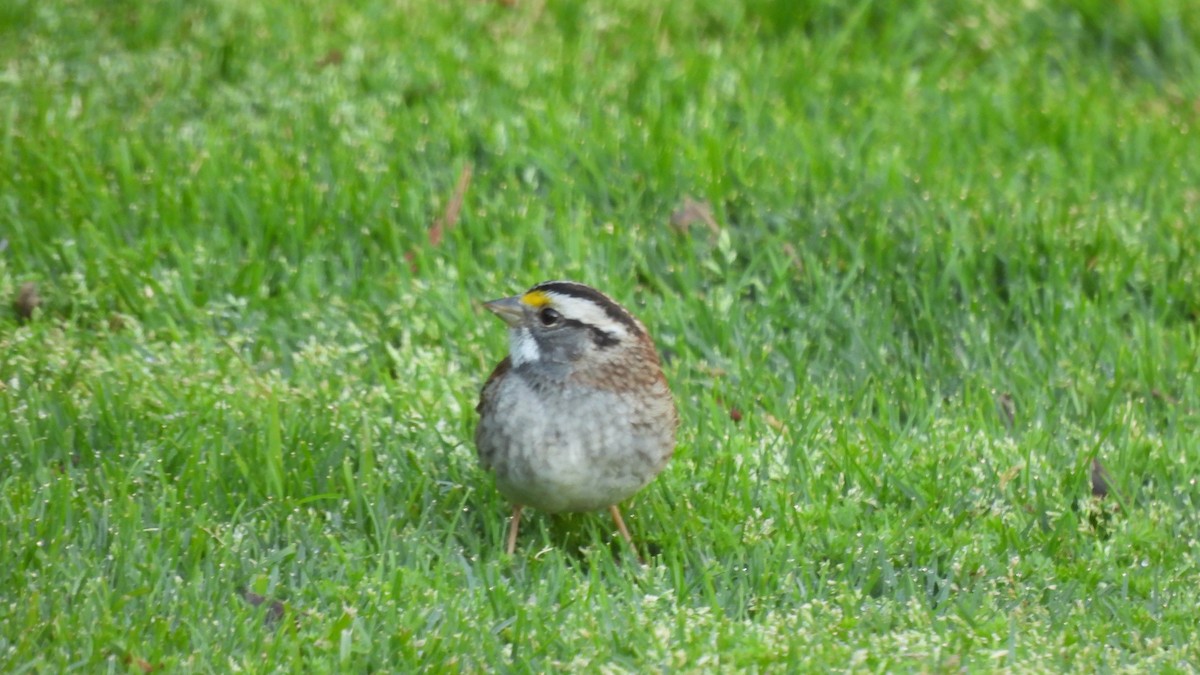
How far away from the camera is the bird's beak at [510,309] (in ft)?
19.0

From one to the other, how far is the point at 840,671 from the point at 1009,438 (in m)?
1.85

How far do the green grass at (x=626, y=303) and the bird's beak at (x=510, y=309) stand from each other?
63 cm

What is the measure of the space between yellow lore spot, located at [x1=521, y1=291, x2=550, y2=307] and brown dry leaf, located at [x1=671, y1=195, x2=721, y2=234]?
6.91 feet

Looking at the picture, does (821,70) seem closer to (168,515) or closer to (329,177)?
(329,177)

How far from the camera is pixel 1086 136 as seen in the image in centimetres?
863

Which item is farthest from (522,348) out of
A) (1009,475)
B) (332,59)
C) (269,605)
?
(332,59)

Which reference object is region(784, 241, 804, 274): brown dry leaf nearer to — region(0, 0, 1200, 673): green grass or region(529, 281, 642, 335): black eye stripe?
region(0, 0, 1200, 673): green grass

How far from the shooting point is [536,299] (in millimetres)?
5738

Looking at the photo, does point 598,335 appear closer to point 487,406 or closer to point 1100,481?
point 487,406

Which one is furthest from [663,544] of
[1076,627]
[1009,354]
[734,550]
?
[1009,354]

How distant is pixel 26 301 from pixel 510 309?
2465mm

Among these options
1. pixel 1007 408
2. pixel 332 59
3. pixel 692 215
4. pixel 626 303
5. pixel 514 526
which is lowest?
pixel 1007 408

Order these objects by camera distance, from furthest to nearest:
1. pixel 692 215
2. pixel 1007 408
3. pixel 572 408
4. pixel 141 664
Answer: pixel 692 215
pixel 1007 408
pixel 572 408
pixel 141 664

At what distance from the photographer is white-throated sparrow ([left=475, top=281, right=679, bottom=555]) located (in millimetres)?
5426
